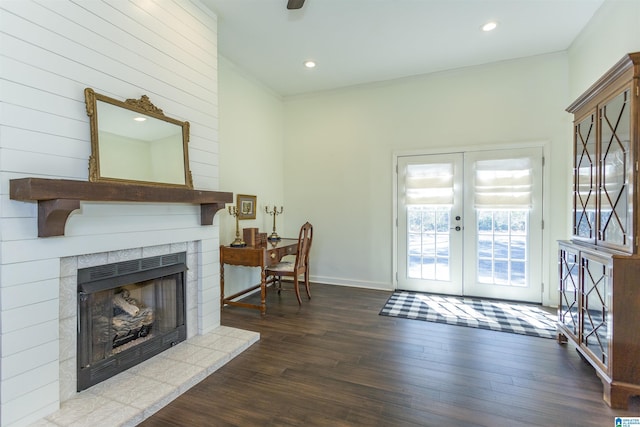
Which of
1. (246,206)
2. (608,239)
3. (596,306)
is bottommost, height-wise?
(596,306)

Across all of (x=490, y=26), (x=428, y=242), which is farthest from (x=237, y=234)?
(x=490, y=26)

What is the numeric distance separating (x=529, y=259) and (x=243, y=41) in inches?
168

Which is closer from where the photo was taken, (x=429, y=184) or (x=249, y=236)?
(x=249, y=236)

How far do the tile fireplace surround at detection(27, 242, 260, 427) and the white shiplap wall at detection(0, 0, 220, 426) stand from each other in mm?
75

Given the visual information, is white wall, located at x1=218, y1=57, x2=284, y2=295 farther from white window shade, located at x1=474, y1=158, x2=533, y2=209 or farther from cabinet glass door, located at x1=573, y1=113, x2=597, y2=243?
cabinet glass door, located at x1=573, y1=113, x2=597, y2=243

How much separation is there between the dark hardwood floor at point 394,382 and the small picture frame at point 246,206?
147 centimetres

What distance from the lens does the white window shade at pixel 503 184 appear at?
147 inches

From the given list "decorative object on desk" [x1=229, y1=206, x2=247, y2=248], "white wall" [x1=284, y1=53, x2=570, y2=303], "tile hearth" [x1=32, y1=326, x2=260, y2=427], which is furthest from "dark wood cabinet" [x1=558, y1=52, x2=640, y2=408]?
"decorative object on desk" [x1=229, y1=206, x2=247, y2=248]

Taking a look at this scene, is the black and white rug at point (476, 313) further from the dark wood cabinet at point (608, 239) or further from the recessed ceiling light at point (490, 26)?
the recessed ceiling light at point (490, 26)

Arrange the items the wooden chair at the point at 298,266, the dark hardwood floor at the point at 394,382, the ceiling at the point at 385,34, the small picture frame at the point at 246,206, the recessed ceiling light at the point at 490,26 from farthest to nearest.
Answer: the small picture frame at the point at 246,206, the wooden chair at the point at 298,266, the recessed ceiling light at the point at 490,26, the ceiling at the point at 385,34, the dark hardwood floor at the point at 394,382

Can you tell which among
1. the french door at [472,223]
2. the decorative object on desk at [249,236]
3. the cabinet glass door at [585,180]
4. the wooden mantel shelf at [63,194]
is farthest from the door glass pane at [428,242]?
the wooden mantel shelf at [63,194]

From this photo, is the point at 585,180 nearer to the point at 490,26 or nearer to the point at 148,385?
the point at 490,26

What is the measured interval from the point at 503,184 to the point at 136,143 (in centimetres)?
397

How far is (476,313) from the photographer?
3.43 m
